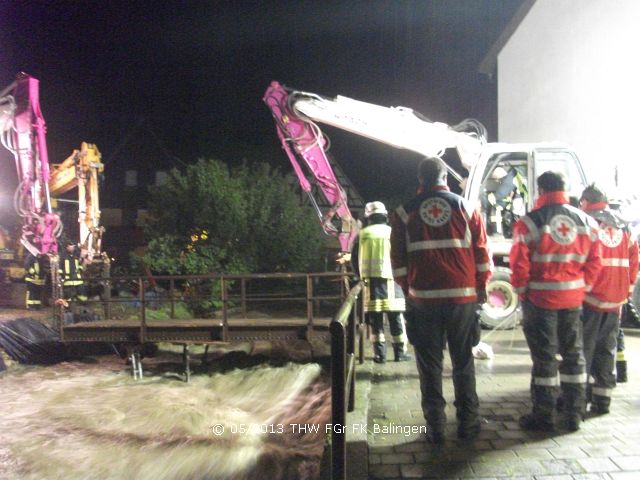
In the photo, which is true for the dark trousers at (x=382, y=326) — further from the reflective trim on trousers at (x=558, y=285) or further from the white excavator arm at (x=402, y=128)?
the white excavator arm at (x=402, y=128)

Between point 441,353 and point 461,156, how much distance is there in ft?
22.7

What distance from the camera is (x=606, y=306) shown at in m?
4.09

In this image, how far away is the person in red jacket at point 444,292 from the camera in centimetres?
365

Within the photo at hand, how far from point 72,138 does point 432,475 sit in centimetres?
2731

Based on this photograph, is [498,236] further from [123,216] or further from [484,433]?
[123,216]

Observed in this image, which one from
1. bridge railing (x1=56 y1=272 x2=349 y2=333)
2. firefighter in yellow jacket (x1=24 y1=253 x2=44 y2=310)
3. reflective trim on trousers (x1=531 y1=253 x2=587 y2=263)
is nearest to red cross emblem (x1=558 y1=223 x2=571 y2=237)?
reflective trim on trousers (x1=531 y1=253 x2=587 y2=263)

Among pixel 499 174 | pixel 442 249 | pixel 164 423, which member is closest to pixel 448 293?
pixel 442 249

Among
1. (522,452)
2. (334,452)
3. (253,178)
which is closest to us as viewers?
(334,452)

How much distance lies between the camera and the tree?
1329cm

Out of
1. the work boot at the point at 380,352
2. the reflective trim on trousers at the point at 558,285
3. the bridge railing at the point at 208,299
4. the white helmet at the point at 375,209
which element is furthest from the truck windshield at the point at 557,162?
the reflective trim on trousers at the point at 558,285

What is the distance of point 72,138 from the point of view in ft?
86.0

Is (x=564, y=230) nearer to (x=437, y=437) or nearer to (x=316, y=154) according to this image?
(x=437, y=437)

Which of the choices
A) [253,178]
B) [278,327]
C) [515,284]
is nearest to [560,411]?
[515,284]

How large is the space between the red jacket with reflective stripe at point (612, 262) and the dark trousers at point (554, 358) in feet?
1.37
